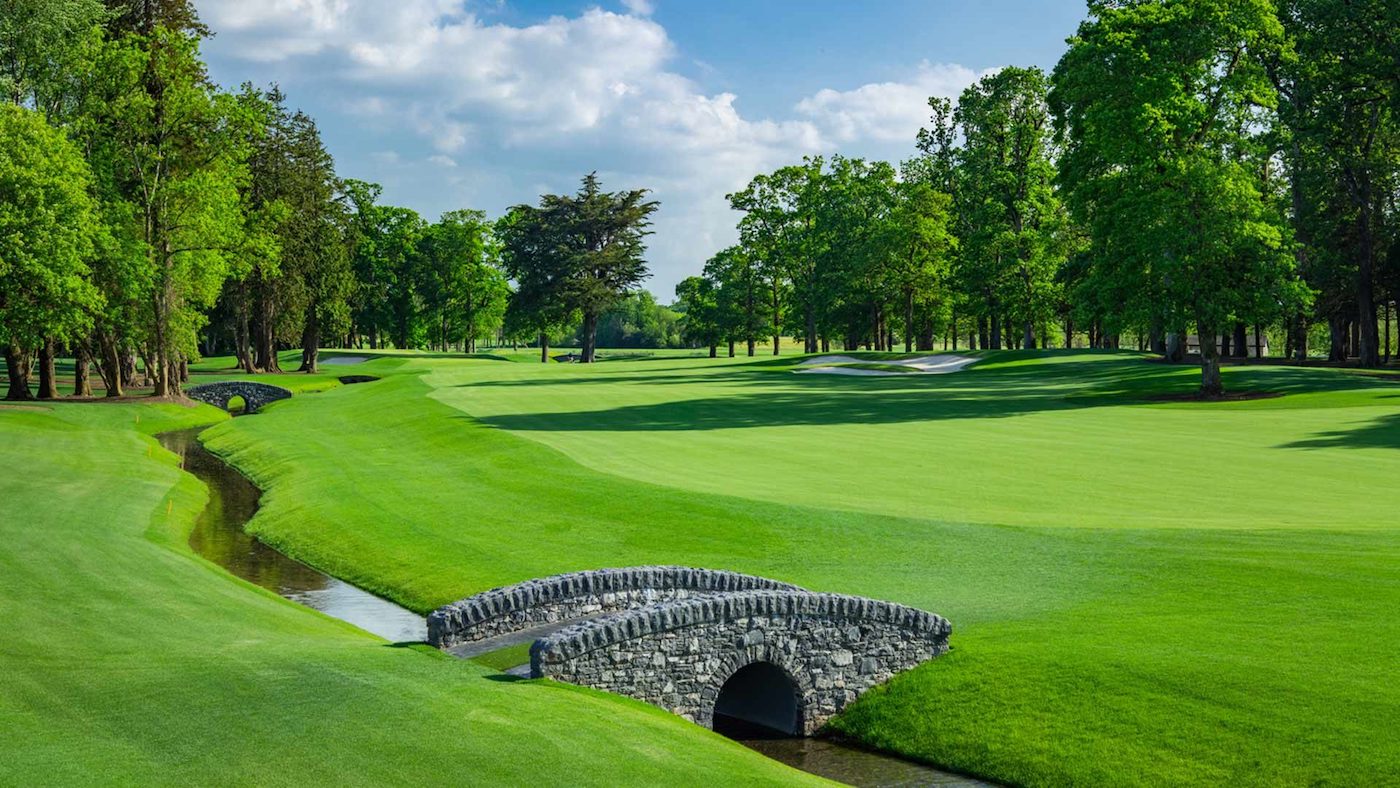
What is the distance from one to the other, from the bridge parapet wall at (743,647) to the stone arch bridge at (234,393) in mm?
62050

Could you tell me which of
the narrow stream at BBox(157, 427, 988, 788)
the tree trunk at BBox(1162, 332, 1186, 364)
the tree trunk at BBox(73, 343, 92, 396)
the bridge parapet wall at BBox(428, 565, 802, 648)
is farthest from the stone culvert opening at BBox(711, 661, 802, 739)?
the tree trunk at BBox(1162, 332, 1186, 364)

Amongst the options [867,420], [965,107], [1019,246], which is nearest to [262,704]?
[867,420]

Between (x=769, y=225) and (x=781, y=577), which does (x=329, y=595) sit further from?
(x=769, y=225)

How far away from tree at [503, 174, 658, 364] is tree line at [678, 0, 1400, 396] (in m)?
19.9

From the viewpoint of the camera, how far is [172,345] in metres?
66.4

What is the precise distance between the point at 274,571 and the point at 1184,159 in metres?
40.8

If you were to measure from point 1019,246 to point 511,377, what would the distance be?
3853 cm

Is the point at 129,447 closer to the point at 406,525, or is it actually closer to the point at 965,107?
the point at 406,525

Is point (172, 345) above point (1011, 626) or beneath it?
above

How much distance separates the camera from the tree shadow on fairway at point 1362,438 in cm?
3322

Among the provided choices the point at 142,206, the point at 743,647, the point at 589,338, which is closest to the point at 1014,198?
the point at 589,338

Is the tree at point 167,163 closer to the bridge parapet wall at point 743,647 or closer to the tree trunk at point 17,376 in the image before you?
the tree trunk at point 17,376

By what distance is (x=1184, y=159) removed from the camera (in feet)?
166

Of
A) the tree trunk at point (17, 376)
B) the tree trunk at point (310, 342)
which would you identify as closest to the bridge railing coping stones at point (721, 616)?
the tree trunk at point (17, 376)
